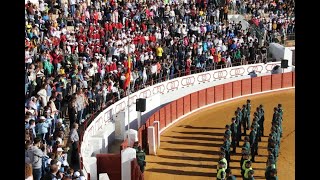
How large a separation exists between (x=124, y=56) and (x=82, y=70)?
3.72 metres

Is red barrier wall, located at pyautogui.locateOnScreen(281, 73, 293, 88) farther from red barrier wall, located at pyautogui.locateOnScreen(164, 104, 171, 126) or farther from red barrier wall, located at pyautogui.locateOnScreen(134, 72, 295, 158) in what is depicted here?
red barrier wall, located at pyautogui.locateOnScreen(164, 104, 171, 126)

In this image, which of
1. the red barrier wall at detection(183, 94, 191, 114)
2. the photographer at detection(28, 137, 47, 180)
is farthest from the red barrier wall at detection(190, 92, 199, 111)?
the photographer at detection(28, 137, 47, 180)

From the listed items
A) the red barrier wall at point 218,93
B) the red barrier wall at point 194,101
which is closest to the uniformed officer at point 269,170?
the red barrier wall at point 194,101

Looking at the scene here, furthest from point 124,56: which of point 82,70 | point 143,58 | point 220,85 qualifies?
point 220,85

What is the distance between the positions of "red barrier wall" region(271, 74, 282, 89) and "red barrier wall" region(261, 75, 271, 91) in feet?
0.67

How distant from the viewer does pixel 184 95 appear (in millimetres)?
25562

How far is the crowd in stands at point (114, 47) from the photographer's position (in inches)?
617

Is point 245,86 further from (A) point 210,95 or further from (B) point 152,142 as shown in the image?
(B) point 152,142

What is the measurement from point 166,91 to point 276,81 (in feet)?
22.7

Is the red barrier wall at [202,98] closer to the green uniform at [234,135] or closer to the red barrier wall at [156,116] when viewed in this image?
the red barrier wall at [156,116]

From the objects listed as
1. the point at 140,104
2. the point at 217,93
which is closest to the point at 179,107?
the point at 217,93

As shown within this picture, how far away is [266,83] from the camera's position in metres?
28.8

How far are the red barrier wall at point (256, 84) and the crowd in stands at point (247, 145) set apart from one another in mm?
7400

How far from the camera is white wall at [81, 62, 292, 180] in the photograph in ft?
58.3
